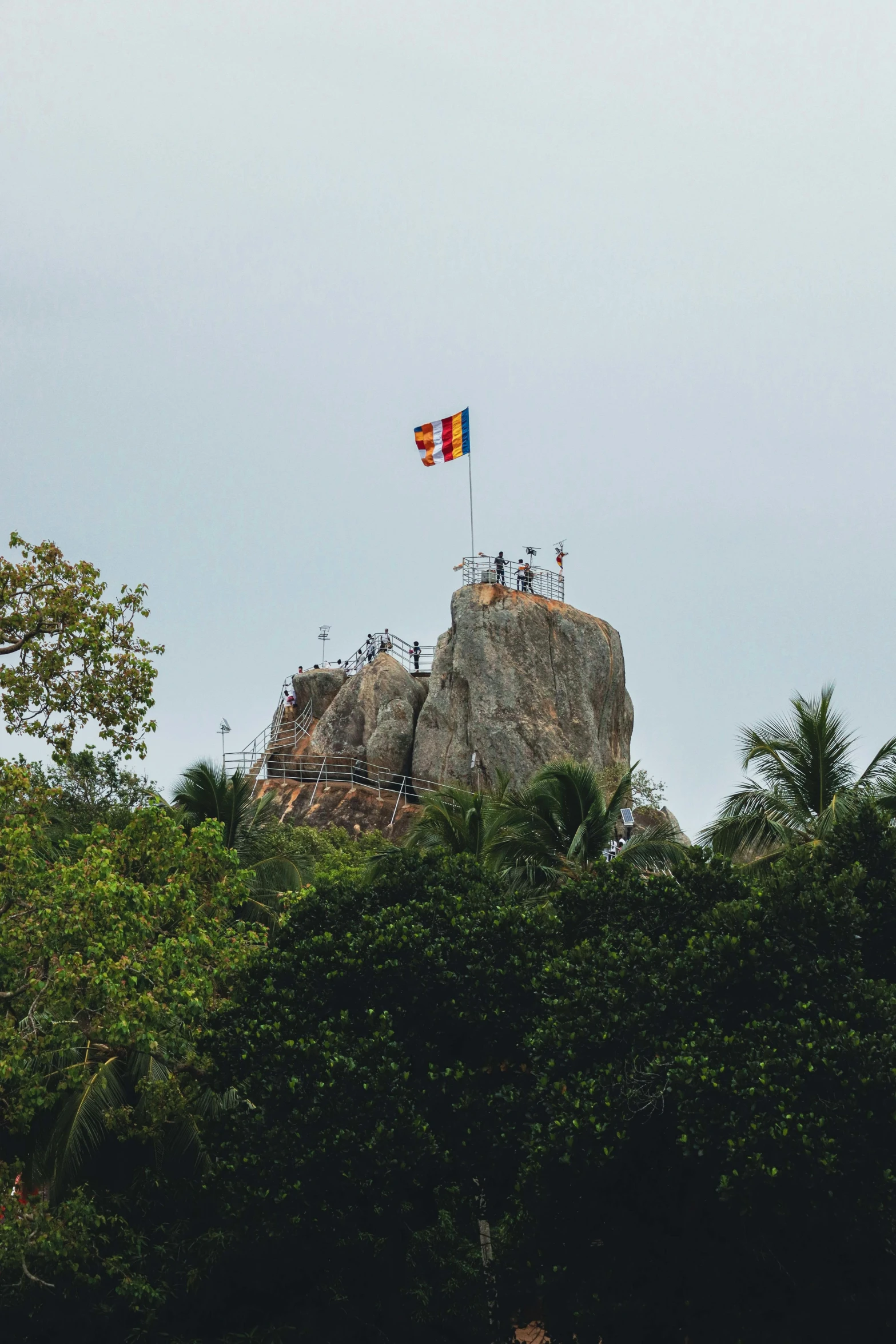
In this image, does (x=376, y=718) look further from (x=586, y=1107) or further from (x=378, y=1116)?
(x=586, y=1107)

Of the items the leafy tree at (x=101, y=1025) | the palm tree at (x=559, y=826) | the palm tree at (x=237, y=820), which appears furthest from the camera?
the palm tree at (x=237, y=820)

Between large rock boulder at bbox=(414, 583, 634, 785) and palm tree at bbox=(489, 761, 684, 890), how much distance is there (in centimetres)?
1866

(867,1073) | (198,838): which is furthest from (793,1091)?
(198,838)

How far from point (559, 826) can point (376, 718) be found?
23.3m

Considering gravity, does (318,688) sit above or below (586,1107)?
above

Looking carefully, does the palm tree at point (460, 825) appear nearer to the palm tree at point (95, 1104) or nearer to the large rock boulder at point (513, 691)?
the palm tree at point (95, 1104)

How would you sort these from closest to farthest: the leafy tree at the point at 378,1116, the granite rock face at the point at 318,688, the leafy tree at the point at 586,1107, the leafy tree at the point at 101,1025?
the leafy tree at the point at 586,1107 < the leafy tree at the point at 378,1116 < the leafy tree at the point at 101,1025 < the granite rock face at the point at 318,688

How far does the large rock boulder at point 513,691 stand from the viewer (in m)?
43.9

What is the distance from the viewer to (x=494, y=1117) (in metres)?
14.9

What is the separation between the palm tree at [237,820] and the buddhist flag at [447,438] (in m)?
20.0

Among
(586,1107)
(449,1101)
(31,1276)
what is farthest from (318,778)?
(586,1107)

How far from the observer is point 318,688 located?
2071 inches

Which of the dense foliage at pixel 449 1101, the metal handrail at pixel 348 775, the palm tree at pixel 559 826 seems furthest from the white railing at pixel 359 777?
the dense foliage at pixel 449 1101

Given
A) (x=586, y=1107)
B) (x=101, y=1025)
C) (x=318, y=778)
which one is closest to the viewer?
(x=586, y=1107)
